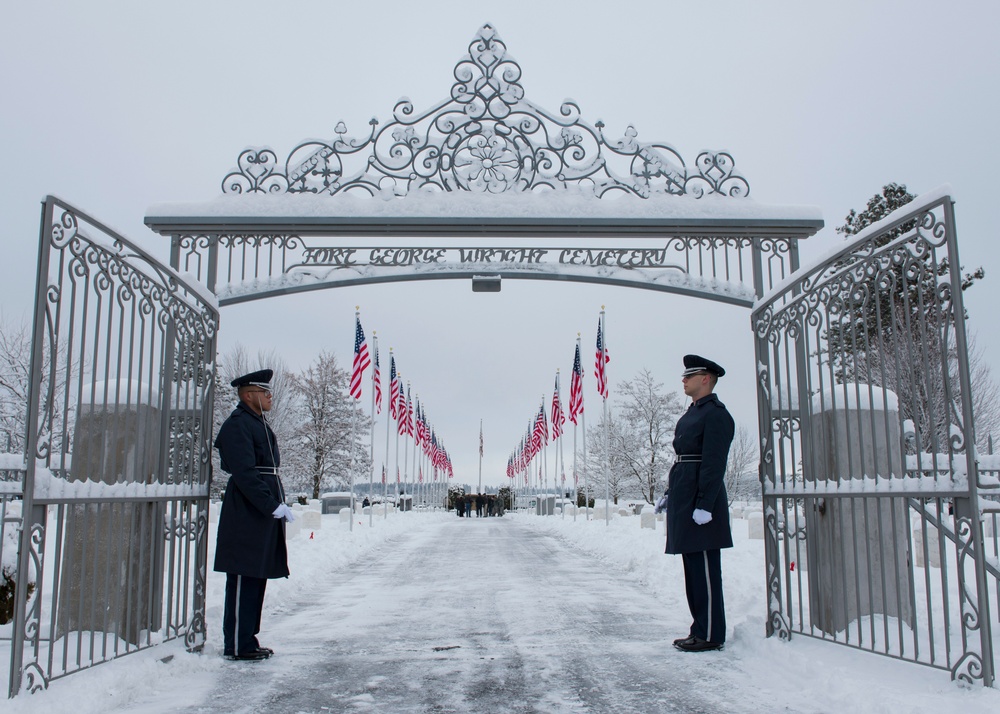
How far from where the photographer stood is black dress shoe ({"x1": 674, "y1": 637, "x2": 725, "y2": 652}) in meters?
6.35

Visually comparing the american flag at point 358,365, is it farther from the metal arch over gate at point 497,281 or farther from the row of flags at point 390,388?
the metal arch over gate at point 497,281

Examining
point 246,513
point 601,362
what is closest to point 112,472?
point 246,513

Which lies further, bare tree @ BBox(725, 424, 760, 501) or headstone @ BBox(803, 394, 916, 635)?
bare tree @ BBox(725, 424, 760, 501)

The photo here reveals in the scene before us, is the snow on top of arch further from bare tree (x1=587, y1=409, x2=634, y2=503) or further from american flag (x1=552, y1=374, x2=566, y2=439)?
bare tree (x1=587, y1=409, x2=634, y2=503)

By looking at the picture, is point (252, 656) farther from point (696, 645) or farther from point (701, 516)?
point (701, 516)

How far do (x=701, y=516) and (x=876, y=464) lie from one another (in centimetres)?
134

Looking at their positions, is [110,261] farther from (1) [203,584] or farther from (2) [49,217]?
(1) [203,584]

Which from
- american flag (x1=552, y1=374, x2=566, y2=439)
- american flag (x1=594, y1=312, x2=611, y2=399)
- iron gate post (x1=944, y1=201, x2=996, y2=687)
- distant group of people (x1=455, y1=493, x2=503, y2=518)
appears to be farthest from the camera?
distant group of people (x1=455, y1=493, x2=503, y2=518)

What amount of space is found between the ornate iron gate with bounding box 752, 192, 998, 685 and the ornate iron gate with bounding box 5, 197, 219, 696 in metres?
4.60

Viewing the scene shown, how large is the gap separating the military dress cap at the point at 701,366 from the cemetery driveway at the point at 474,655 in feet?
7.12

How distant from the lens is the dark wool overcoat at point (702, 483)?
6.34m

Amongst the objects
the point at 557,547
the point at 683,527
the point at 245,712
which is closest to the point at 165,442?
the point at 245,712

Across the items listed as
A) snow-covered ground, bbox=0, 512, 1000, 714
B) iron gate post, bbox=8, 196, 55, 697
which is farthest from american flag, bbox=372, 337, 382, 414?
iron gate post, bbox=8, 196, 55, 697

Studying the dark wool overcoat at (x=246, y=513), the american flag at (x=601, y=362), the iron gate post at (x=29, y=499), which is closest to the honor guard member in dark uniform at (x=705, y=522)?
the dark wool overcoat at (x=246, y=513)
